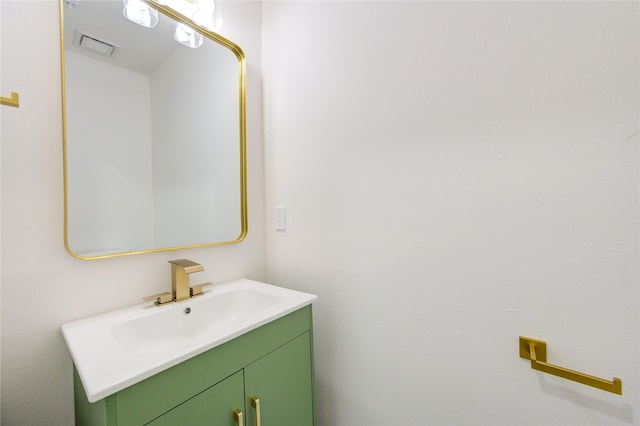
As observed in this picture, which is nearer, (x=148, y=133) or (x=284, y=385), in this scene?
(x=284, y=385)

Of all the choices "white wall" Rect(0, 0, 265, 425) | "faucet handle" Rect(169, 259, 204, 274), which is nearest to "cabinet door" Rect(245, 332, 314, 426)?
"faucet handle" Rect(169, 259, 204, 274)

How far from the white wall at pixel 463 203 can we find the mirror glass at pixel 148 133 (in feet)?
1.00

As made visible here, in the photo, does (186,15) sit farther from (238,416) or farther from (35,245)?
(238,416)

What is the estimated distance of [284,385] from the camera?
86 cm

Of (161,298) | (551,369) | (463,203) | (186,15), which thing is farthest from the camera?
(186,15)

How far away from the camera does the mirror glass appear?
0.82 m

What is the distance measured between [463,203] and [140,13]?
4.27 feet

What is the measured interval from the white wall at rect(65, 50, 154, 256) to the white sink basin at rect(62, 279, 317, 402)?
0.79ft

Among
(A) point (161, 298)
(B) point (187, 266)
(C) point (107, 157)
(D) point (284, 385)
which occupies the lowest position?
(D) point (284, 385)

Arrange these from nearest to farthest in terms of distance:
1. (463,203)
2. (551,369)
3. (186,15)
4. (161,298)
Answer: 1. (551,369)
2. (463,203)
3. (161,298)
4. (186,15)

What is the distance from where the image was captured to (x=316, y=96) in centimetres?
114

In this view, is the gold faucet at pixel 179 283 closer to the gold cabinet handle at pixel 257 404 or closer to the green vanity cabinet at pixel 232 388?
the green vanity cabinet at pixel 232 388

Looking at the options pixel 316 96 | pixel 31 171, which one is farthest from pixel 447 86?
Answer: pixel 31 171

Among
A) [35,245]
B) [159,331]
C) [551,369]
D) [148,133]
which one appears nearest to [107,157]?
[148,133]
